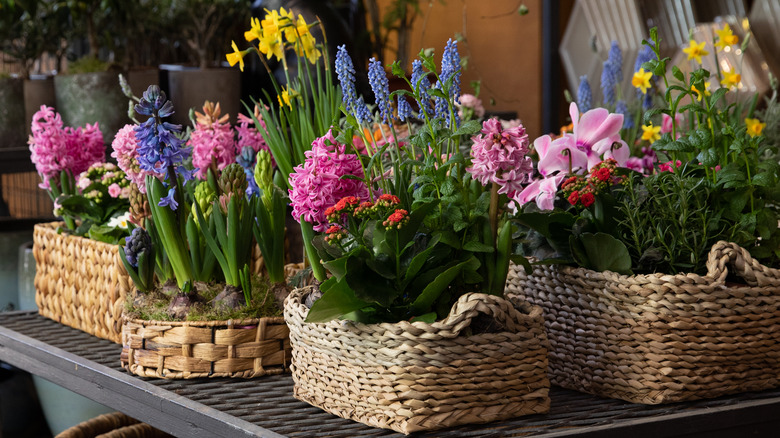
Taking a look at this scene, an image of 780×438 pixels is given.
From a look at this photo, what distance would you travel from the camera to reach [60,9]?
2.21 meters

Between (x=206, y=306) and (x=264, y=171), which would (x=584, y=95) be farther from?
(x=206, y=306)

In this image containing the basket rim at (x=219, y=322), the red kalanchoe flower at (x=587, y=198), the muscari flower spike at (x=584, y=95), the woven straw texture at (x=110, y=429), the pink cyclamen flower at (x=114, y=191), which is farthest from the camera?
the muscari flower spike at (x=584, y=95)

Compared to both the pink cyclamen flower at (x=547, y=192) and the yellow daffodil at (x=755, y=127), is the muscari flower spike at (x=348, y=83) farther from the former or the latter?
the yellow daffodil at (x=755, y=127)

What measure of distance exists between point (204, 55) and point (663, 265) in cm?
147

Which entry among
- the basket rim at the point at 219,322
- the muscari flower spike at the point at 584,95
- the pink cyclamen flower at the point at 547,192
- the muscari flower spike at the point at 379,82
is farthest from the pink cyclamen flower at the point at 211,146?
the muscari flower spike at the point at 584,95

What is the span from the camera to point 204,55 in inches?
88.7

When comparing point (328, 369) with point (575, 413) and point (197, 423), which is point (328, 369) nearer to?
point (197, 423)

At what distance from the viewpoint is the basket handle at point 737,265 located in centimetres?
98

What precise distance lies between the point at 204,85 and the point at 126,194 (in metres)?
0.62

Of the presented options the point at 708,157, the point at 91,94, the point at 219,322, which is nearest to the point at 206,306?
the point at 219,322

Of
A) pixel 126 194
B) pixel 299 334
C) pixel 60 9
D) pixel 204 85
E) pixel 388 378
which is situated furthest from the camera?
pixel 60 9

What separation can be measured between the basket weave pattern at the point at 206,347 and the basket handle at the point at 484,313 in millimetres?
332

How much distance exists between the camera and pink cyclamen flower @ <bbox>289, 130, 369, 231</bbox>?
99 cm

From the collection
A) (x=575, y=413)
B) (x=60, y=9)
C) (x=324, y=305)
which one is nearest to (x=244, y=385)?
(x=324, y=305)
